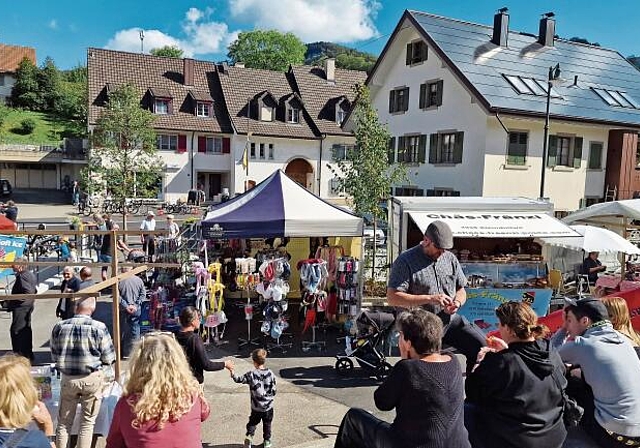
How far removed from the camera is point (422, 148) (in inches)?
1004

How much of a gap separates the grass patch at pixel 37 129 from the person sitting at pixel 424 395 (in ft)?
171

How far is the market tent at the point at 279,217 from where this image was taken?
897 centimetres

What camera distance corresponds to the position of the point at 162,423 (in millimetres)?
2811

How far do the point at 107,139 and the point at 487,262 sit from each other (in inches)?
610

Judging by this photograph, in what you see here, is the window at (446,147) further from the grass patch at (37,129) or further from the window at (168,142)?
the grass patch at (37,129)

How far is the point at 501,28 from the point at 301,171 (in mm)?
19027

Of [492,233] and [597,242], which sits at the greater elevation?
[492,233]

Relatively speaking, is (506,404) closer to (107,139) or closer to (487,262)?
(487,262)

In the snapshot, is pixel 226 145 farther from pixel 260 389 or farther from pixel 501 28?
pixel 260 389

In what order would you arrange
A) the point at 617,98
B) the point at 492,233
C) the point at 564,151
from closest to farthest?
the point at 492,233 → the point at 564,151 → the point at 617,98

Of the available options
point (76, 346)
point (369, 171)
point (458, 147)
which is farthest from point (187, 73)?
point (76, 346)

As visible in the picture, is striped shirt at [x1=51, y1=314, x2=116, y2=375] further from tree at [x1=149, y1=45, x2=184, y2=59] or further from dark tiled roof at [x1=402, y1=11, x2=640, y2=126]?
tree at [x1=149, y1=45, x2=184, y2=59]

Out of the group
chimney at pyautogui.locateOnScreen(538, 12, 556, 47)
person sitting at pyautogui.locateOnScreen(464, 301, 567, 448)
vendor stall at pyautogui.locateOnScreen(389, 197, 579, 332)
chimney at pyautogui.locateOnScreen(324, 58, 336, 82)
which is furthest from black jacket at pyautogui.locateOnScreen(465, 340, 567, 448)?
chimney at pyautogui.locateOnScreen(324, 58, 336, 82)

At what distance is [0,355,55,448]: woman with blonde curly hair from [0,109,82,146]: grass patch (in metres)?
51.4
